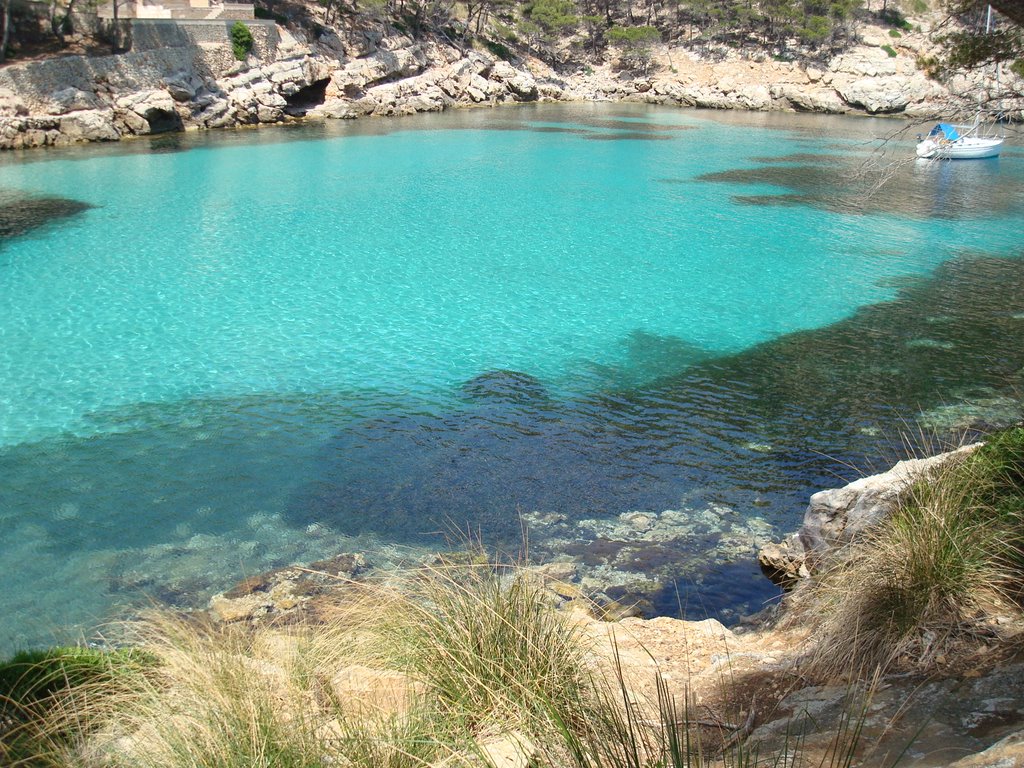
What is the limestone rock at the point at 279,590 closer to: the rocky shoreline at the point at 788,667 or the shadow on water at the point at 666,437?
the rocky shoreline at the point at 788,667

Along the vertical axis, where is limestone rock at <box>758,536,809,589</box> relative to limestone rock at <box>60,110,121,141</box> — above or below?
below

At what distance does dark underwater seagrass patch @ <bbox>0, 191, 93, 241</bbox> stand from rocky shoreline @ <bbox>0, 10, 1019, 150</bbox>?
783cm

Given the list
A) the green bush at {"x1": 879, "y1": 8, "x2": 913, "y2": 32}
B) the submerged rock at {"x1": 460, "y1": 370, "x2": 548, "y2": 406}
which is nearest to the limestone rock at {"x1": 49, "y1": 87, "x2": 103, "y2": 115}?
the submerged rock at {"x1": 460, "y1": 370, "x2": 548, "y2": 406}

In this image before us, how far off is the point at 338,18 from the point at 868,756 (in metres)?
47.7

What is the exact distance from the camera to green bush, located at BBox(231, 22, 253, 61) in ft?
115

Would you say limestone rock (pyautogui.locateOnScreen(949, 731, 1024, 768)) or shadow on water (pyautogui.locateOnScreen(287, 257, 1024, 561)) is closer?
limestone rock (pyautogui.locateOnScreen(949, 731, 1024, 768))

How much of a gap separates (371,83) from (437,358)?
34.4 meters

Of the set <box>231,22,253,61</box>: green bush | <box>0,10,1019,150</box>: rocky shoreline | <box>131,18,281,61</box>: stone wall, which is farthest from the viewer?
<box>231,22,253,61</box>: green bush

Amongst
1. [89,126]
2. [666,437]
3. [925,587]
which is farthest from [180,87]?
[925,587]

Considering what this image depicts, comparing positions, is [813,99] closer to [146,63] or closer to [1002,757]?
[146,63]

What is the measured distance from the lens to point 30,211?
1789 cm

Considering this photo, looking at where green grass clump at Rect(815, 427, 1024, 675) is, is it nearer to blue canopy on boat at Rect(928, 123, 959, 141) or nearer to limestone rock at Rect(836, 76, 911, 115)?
blue canopy on boat at Rect(928, 123, 959, 141)

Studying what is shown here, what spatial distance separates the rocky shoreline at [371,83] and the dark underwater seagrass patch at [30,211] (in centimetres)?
783

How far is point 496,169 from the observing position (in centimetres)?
2455
